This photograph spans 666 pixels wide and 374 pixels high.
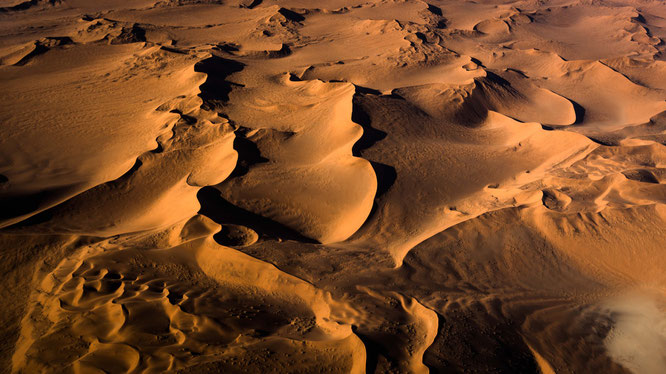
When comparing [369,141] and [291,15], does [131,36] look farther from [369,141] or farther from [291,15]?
[369,141]

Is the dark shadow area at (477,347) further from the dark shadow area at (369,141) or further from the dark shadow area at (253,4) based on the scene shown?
the dark shadow area at (253,4)

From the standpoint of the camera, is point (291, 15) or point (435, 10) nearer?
point (291, 15)

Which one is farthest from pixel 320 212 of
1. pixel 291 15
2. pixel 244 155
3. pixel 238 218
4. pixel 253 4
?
pixel 253 4

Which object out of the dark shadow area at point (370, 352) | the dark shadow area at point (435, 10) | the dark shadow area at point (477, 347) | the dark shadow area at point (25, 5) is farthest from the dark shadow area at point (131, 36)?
the dark shadow area at point (477, 347)

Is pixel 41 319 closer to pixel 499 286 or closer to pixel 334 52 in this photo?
pixel 499 286

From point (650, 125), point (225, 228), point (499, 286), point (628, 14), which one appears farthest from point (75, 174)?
point (628, 14)

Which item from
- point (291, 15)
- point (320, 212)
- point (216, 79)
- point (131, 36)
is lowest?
point (320, 212)
